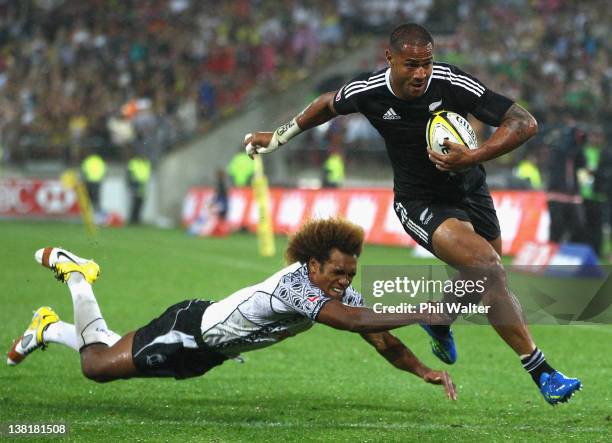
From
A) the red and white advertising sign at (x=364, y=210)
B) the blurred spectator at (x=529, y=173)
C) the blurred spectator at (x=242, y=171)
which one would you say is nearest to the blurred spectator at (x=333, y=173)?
the red and white advertising sign at (x=364, y=210)

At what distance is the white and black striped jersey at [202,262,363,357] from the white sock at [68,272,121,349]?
84 centimetres

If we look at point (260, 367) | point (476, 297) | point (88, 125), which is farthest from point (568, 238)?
point (88, 125)

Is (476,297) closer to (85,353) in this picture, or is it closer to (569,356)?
(85,353)

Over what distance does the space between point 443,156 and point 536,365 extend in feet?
4.42

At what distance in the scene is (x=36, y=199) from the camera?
2897 centimetres

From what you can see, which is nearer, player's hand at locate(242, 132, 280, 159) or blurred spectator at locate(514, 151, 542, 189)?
player's hand at locate(242, 132, 280, 159)

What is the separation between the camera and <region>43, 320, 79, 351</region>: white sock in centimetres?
770

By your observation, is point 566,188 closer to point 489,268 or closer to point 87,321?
point 489,268

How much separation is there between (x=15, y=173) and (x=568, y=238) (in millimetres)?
16771

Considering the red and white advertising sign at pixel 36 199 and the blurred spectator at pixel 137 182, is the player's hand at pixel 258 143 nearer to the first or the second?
the blurred spectator at pixel 137 182

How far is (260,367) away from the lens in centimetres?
959

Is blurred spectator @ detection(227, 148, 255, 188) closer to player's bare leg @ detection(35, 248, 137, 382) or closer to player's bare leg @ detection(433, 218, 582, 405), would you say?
player's bare leg @ detection(35, 248, 137, 382)

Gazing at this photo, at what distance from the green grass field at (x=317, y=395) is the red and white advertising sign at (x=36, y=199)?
603 inches

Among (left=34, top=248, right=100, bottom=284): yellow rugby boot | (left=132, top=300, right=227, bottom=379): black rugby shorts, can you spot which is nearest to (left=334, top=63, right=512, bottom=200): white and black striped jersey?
(left=132, top=300, right=227, bottom=379): black rugby shorts
